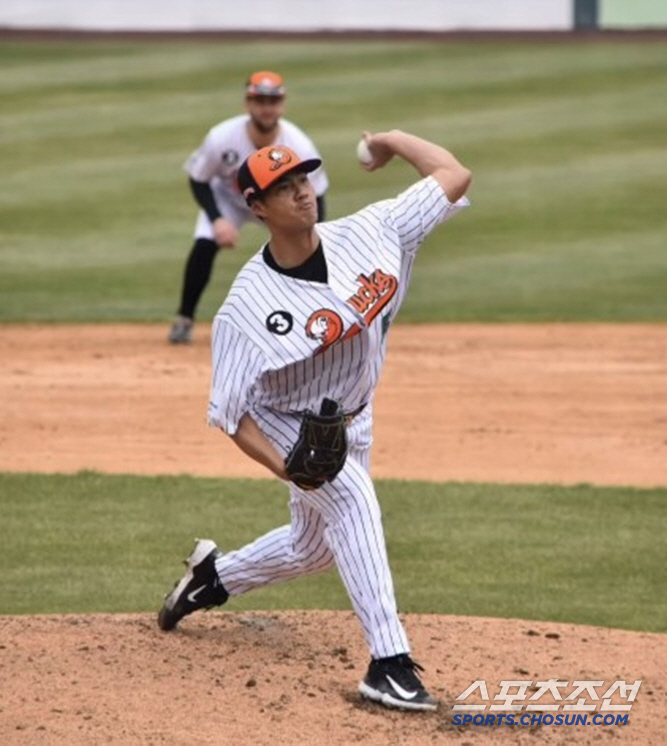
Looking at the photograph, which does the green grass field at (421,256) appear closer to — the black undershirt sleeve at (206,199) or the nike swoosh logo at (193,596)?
the nike swoosh logo at (193,596)

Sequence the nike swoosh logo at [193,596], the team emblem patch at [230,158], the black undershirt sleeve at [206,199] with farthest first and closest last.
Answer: the team emblem patch at [230,158], the black undershirt sleeve at [206,199], the nike swoosh logo at [193,596]

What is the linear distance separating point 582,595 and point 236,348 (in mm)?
2417

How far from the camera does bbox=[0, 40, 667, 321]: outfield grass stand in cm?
1463

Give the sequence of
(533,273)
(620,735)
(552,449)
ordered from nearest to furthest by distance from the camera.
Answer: (620,735), (552,449), (533,273)

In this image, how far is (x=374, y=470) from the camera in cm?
941

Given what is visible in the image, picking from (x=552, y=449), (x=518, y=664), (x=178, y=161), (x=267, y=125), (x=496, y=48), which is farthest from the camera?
(x=496, y=48)

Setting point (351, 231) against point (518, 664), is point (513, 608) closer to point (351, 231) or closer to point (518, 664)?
point (518, 664)

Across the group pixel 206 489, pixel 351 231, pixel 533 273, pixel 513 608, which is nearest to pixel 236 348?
pixel 351 231

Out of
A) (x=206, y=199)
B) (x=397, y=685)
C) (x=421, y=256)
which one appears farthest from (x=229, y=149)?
(x=397, y=685)

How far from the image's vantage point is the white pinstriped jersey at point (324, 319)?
559 cm

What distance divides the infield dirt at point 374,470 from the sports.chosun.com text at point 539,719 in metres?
0.05

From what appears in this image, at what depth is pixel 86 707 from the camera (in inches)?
221

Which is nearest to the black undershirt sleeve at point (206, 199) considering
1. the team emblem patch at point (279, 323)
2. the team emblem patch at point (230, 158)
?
the team emblem patch at point (230, 158)

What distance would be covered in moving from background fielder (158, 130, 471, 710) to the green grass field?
5.16 ft
